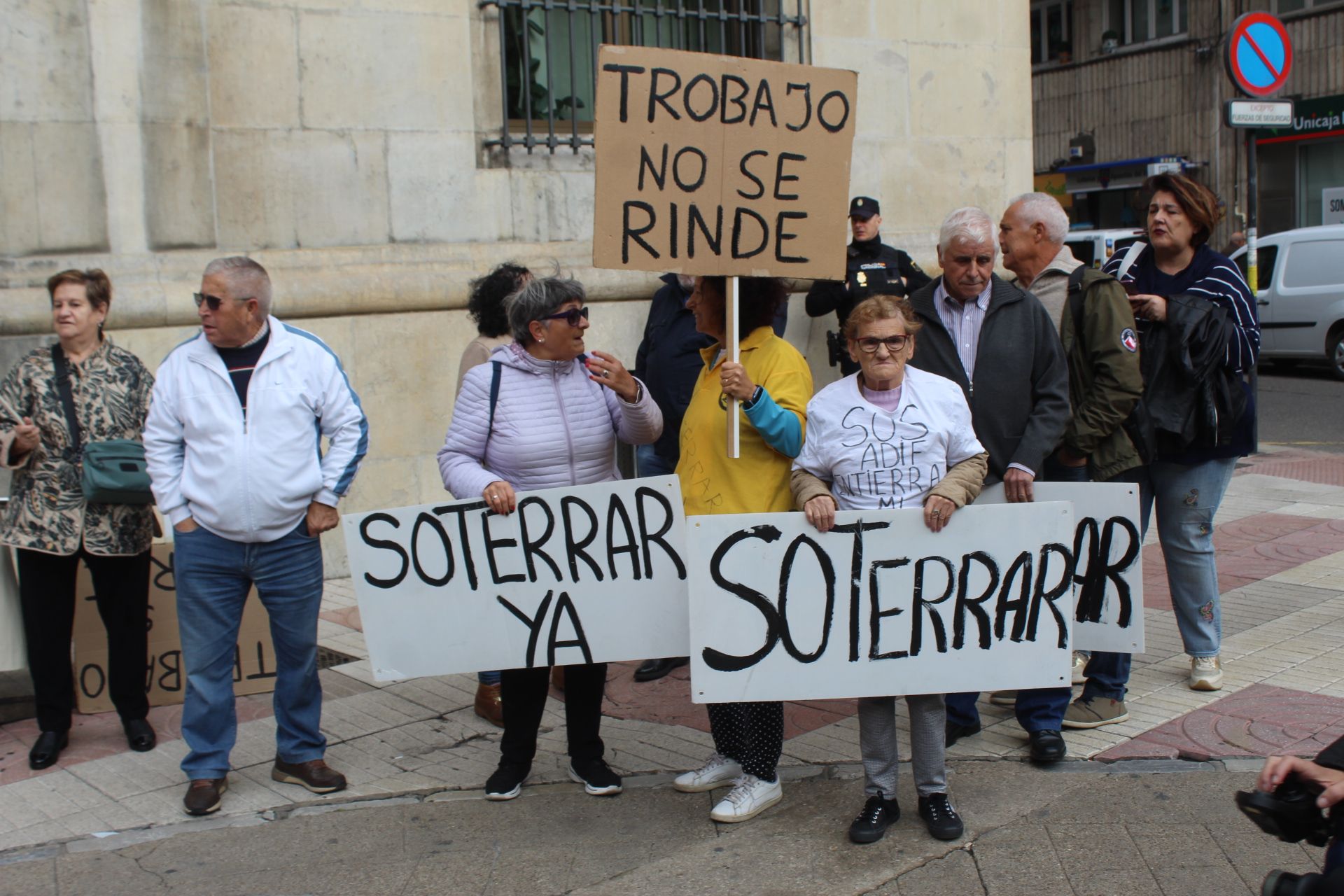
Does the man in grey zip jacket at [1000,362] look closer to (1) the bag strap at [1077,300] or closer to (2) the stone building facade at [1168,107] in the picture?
(1) the bag strap at [1077,300]

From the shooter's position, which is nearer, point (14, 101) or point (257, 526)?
point (257, 526)

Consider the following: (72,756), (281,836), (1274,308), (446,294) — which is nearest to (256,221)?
(446,294)

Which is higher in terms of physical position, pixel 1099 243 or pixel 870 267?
pixel 1099 243

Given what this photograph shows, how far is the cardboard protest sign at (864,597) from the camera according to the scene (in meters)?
4.04

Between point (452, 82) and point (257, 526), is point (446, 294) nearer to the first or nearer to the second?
point (452, 82)

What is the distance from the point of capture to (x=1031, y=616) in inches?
162

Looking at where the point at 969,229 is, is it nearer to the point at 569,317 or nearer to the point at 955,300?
the point at 955,300

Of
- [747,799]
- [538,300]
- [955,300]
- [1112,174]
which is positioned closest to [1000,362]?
[955,300]

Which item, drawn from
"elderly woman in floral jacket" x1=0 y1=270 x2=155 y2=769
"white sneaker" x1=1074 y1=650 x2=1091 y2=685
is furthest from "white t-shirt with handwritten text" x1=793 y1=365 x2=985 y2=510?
"elderly woman in floral jacket" x1=0 y1=270 x2=155 y2=769

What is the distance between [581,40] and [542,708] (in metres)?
5.27

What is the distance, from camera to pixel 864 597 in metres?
4.07

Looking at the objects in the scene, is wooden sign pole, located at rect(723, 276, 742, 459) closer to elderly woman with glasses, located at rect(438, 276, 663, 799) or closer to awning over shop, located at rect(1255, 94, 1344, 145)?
elderly woman with glasses, located at rect(438, 276, 663, 799)

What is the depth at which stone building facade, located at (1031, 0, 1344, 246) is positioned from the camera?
989 inches

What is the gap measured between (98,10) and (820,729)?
16.7 ft
